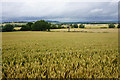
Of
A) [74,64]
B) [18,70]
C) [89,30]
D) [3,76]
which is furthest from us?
[89,30]

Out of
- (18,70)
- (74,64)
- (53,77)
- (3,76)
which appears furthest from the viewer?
(74,64)

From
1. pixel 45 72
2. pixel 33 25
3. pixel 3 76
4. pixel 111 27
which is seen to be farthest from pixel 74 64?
pixel 111 27

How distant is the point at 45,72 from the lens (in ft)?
8.78

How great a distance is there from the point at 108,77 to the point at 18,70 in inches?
87.0

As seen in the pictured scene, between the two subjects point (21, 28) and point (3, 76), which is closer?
point (3, 76)

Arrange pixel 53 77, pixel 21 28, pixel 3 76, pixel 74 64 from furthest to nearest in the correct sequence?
pixel 21 28 → pixel 74 64 → pixel 3 76 → pixel 53 77

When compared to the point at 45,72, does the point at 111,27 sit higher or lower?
higher

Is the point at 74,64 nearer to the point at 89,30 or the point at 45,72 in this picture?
the point at 45,72

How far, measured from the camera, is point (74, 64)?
3.16 m

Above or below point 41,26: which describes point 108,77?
below

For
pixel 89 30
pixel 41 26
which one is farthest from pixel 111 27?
pixel 41 26

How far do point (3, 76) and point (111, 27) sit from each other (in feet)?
131

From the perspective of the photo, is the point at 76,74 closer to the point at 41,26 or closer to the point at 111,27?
the point at 41,26

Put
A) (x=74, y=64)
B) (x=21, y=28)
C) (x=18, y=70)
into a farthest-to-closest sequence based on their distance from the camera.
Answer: (x=21, y=28), (x=74, y=64), (x=18, y=70)
